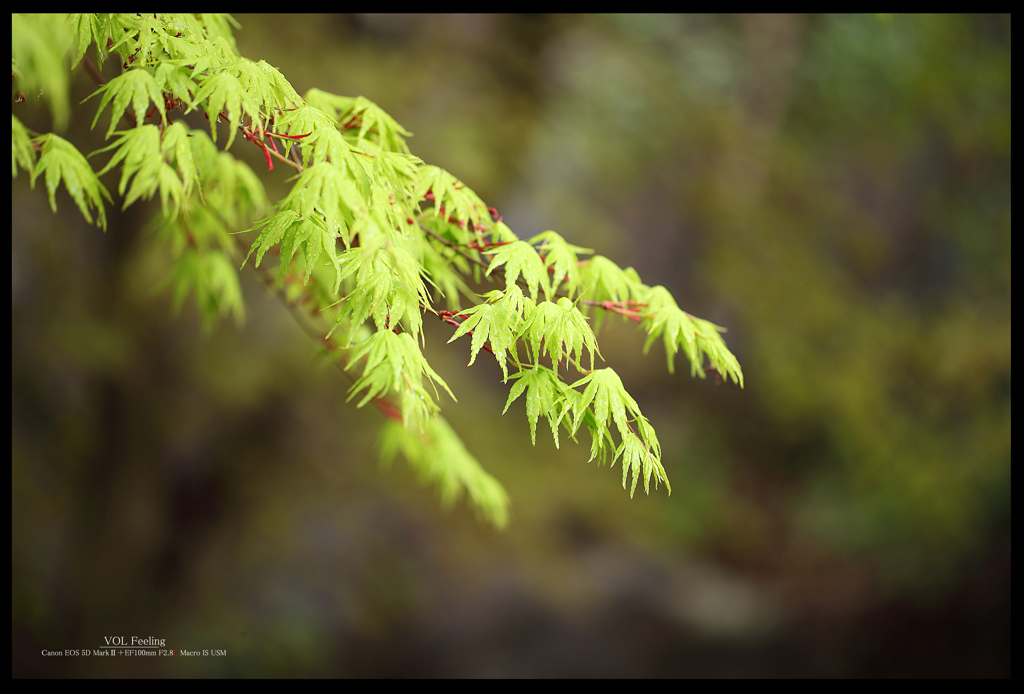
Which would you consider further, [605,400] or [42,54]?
[605,400]

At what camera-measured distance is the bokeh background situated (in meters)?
4.19

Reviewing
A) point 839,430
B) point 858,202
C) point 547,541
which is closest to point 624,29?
point 858,202

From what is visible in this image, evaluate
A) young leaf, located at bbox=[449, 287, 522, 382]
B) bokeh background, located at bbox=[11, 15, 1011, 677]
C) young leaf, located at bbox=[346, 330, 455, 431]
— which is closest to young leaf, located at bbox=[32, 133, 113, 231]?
young leaf, located at bbox=[346, 330, 455, 431]

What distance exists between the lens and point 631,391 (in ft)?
19.0

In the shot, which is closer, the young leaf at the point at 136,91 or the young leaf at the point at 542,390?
the young leaf at the point at 136,91

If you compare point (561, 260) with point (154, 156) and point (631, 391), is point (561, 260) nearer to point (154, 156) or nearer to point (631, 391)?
point (154, 156)

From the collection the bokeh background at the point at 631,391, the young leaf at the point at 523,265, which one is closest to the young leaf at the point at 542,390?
the young leaf at the point at 523,265

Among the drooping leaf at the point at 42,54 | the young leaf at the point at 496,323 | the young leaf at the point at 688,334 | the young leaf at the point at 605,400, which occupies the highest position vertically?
the drooping leaf at the point at 42,54

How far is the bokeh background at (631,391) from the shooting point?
13.8ft

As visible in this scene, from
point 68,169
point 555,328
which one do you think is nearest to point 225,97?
point 68,169

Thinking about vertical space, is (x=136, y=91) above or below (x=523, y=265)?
above

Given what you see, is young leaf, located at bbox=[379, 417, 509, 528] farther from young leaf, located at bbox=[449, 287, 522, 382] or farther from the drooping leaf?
the drooping leaf

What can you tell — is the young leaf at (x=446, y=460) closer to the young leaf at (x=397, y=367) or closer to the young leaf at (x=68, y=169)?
the young leaf at (x=397, y=367)

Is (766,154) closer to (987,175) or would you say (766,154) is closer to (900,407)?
(987,175)
